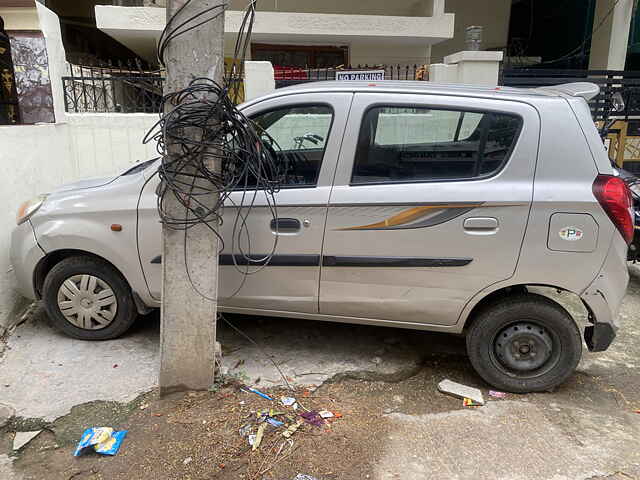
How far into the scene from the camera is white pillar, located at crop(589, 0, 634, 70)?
10.3 meters

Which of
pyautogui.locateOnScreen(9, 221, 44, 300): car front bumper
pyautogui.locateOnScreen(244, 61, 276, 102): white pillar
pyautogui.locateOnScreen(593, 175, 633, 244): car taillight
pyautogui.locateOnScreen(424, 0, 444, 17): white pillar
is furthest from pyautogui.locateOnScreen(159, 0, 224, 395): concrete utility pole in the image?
pyautogui.locateOnScreen(424, 0, 444, 17): white pillar

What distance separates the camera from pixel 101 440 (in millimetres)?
2654

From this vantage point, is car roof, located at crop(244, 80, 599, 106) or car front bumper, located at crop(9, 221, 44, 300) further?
car front bumper, located at crop(9, 221, 44, 300)

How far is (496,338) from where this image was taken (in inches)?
127

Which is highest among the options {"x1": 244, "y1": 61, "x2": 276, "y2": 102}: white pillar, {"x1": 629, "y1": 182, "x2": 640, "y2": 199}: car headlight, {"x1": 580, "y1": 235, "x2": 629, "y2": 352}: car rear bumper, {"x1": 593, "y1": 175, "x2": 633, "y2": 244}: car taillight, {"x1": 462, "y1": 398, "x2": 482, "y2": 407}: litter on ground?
{"x1": 244, "y1": 61, "x2": 276, "y2": 102}: white pillar

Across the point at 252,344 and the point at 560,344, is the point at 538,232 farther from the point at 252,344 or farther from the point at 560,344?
the point at 252,344

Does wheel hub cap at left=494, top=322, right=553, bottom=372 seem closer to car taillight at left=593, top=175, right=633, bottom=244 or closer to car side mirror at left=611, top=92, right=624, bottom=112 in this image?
car taillight at left=593, top=175, right=633, bottom=244

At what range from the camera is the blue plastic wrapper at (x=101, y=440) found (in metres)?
2.60

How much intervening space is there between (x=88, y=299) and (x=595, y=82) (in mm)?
8702

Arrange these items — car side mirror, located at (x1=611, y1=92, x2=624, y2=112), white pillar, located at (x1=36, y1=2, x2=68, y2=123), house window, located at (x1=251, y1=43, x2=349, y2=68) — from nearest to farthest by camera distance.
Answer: white pillar, located at (x1=36, y1=2, x2=68, y2=123) → car side mirror, located at (x1=611, y1=92, x2=624, y2=112) → house window, located at (x1=251, y1=43, x2=349, y2=68)

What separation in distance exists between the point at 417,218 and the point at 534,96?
3.44ft

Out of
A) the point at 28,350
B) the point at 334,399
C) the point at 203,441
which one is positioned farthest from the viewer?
the point at 28,350

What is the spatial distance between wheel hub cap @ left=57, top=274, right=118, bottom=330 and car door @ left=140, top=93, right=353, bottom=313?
64cm

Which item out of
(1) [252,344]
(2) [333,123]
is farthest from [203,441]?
(2) [333,123]
